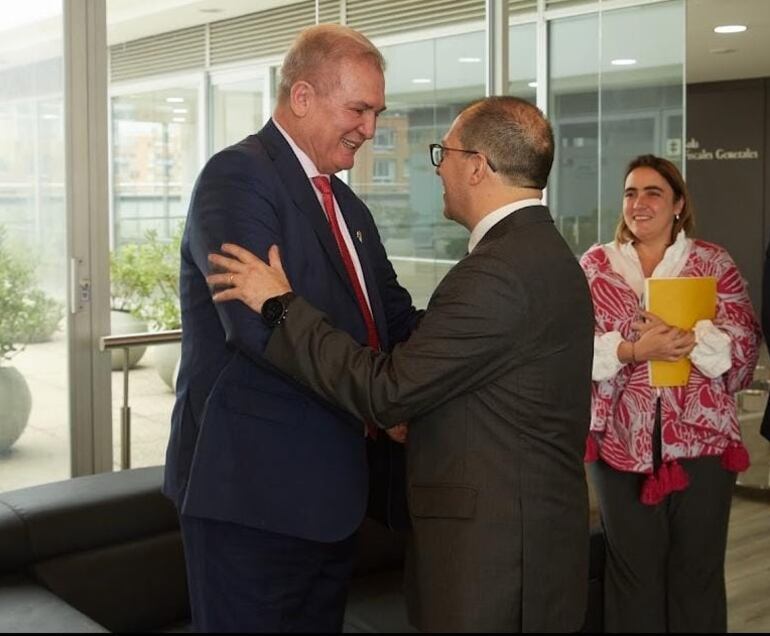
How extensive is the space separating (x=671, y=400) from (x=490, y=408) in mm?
1635

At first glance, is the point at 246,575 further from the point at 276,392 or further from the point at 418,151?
the point at 418,151

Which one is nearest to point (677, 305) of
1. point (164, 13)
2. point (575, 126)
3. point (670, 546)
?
point (670, 546)

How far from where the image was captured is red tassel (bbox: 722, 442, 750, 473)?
3479 mm

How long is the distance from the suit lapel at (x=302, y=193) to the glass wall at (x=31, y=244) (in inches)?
86.6

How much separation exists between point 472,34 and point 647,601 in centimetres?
315

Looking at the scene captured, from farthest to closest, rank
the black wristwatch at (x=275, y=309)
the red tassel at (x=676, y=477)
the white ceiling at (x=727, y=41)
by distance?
the white ceiling at (x=727, y=41) < the red tassel at (x=676, y=477) < the black wristwatch at (x=275, y=309)

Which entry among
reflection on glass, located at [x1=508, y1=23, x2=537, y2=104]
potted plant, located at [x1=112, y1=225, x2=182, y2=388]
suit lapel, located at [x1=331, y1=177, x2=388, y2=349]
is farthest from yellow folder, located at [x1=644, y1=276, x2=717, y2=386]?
reflection on glass, located at [x1=508, y1=23, x2=537, y2=104]

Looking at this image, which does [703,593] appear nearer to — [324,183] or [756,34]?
[324,183]

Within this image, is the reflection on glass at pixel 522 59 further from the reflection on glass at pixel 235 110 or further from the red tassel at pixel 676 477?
the red tassel at pixel 676 477

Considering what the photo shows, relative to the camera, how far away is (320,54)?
2.20m

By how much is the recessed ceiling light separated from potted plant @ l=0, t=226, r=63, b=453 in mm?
6874

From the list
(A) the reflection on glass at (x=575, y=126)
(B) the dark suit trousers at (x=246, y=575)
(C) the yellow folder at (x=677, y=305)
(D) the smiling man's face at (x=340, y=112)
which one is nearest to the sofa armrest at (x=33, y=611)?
A: (B) the dark suit trousers at (x=246, y=575)

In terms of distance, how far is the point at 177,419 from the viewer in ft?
7.08

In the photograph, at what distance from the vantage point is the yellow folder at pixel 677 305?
349 cm
